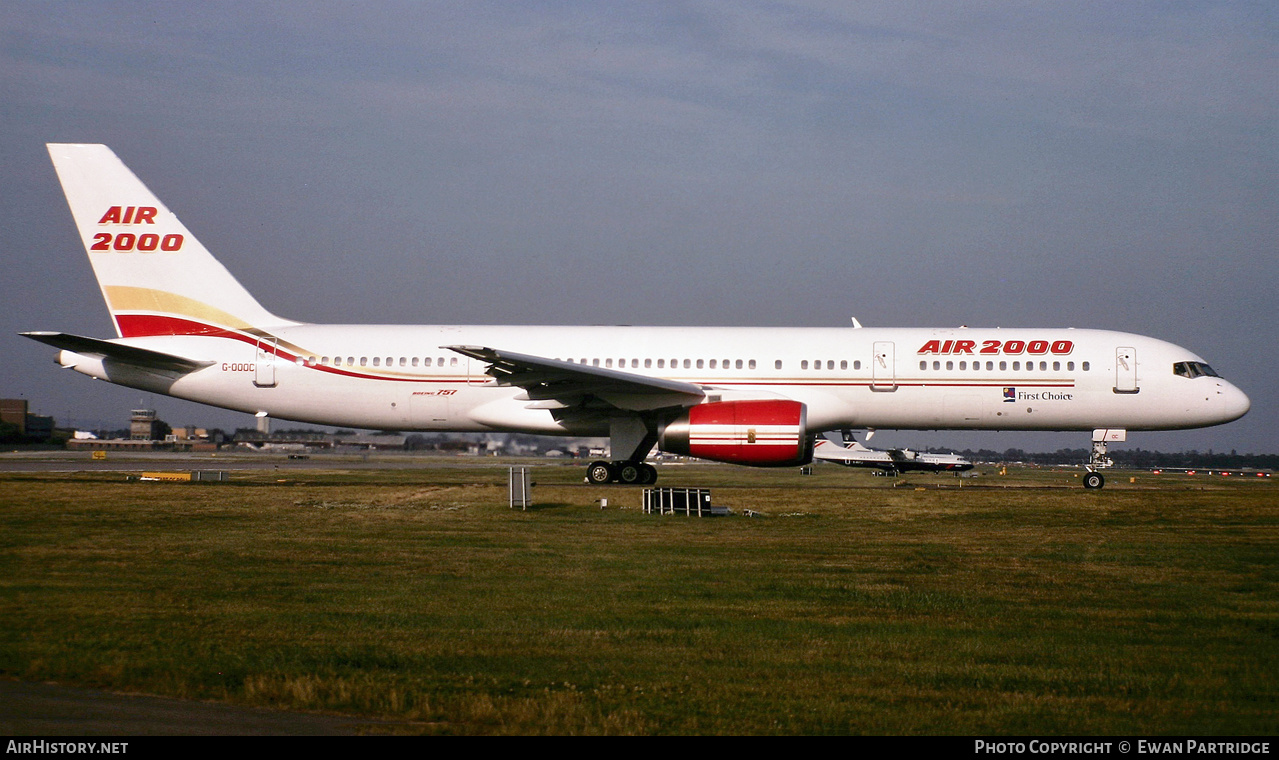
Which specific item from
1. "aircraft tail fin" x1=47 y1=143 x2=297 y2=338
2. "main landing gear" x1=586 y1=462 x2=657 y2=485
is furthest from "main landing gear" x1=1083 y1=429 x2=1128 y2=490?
"aircraft tail fin" x1=47 y1=143 x2=297 y2=338

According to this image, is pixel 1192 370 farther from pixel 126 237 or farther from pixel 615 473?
pixel 126 237

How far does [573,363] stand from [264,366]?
743 centimetres

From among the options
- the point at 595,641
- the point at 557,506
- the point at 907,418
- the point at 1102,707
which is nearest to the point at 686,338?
the point at 907,418

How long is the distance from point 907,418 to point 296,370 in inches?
564

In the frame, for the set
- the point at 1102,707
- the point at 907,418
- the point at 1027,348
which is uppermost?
the point at 1027,348

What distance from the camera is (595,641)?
8.60 metres

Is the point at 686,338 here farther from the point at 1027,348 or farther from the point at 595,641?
the point at 595,641

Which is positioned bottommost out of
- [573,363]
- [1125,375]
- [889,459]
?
[889,459]

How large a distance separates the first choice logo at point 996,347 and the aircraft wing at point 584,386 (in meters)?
5.72

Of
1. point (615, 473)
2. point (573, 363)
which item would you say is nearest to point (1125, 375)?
point (615, 473)

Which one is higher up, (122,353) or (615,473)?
(122,353)

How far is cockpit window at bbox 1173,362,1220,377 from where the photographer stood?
1009 inches

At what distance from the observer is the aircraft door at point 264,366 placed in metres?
26.1

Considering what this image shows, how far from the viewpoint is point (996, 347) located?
84.3 ft
